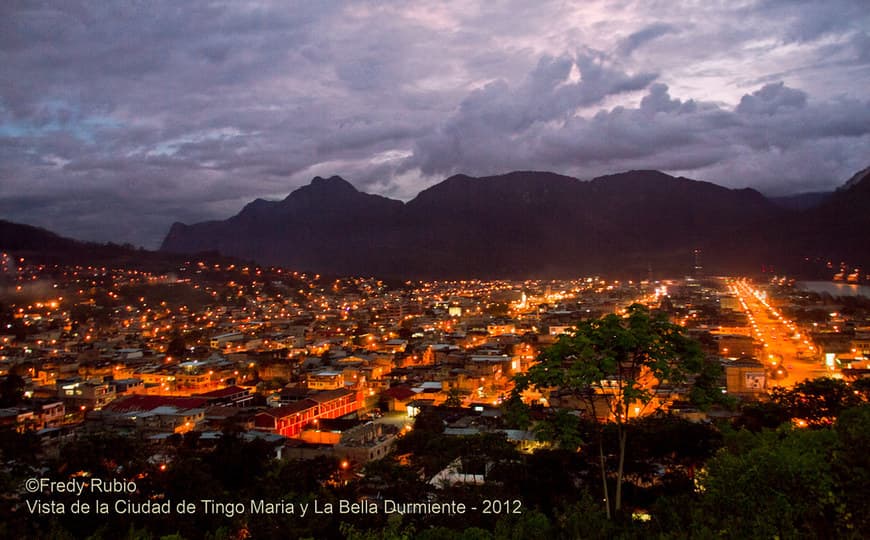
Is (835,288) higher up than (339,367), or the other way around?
(339,367)

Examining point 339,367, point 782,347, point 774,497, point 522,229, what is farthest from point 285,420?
point 522,229

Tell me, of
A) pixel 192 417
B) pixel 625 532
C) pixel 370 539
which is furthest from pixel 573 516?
pixel 192 417

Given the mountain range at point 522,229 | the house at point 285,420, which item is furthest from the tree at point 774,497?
the mountain range at point 522,229

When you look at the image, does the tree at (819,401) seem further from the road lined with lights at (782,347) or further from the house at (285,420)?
the house at (285,420)

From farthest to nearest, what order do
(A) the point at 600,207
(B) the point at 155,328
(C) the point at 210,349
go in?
1. (A) the point at 600,207
2. (B) the point at 155,328
3. (C) the point at 210,349

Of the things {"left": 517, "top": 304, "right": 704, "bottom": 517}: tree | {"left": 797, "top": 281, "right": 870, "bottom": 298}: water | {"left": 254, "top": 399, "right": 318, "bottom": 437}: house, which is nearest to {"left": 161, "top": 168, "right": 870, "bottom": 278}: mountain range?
{"left": 797, "top": 281, "right": 870, "bottom": 298}: water

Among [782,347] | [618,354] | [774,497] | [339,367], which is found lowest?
[782,347]

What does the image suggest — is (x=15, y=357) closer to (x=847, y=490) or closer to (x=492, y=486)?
(x=492, y=486)

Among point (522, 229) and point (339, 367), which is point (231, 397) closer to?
point (339, 367)
